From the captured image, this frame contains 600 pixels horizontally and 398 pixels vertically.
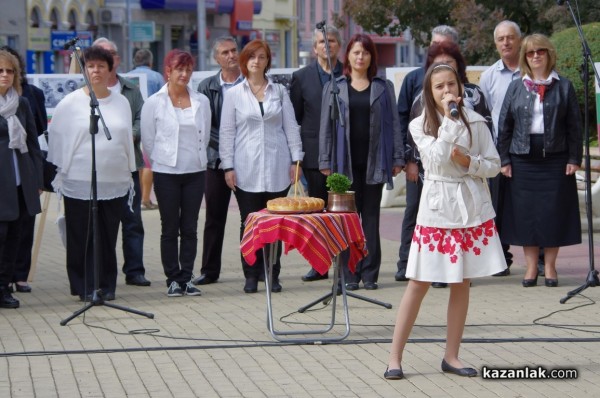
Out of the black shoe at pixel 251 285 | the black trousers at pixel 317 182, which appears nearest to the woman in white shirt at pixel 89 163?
the black shoe at pixel 251 285

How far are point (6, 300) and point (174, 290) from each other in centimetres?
132

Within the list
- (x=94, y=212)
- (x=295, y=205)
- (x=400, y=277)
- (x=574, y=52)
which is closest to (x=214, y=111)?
(x=94, y=212)

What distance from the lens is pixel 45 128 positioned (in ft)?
37.2

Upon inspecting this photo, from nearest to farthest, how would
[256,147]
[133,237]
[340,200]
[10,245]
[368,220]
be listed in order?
[340,200]
[10,245]
[256,147]
[368,220]
[133,237]

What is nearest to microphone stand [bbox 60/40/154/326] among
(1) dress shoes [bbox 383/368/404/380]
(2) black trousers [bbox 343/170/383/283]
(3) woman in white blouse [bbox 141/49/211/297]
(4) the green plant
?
(3) woman in white blouse [bbox 141/49/211/297]

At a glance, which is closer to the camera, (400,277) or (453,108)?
(453,108)

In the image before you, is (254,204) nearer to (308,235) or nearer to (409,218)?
(409,218)

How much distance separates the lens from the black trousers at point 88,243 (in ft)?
34.7

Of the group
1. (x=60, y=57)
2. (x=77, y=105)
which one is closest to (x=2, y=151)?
(x=77, y=105)

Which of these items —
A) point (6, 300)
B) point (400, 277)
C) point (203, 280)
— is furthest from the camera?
point (203, 280)

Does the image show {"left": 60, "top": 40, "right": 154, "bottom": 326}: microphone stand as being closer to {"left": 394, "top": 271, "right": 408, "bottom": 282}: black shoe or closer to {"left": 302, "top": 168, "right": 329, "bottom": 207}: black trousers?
{"left": 302, "top": 168, "right": 329, "bottom": 207}: black trousers

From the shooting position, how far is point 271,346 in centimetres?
873

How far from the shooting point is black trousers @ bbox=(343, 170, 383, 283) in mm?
11117

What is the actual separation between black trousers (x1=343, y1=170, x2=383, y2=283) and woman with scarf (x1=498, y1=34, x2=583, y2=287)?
109 cm
